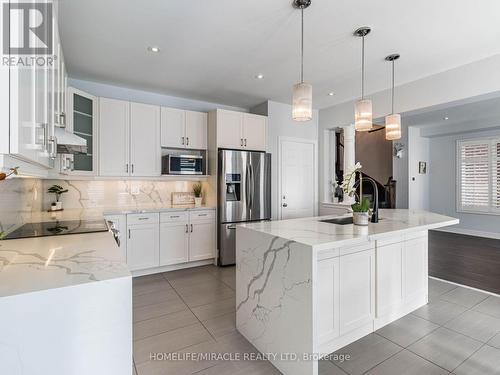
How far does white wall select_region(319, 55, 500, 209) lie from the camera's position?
2.95 m

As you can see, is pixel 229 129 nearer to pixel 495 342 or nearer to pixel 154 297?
pixel 154 297

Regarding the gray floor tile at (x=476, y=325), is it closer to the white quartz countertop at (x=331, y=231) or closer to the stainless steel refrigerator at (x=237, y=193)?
the white quartz countertop at (x=331, y=231)

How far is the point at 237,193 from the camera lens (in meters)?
4.13

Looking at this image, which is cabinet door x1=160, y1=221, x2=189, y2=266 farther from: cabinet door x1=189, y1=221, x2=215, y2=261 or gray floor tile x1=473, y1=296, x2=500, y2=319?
gray floor tile x1=473, y1=296, x2=500, y2=319

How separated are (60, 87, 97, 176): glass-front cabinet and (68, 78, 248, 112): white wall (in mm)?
428

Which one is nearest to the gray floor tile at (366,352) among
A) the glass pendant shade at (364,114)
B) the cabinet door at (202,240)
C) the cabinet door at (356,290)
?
the cabinet door at (356,290)

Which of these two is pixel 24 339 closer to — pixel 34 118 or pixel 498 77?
pixel 34 118

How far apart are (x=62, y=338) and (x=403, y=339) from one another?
242 centimetres

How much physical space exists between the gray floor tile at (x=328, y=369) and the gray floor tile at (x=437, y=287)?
5.82 feet

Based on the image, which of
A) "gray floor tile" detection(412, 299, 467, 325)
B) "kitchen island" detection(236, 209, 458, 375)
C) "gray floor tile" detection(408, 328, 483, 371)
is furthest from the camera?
"gray floor tile" detection(412, 299, 467, 325)

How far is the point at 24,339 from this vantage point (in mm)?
879

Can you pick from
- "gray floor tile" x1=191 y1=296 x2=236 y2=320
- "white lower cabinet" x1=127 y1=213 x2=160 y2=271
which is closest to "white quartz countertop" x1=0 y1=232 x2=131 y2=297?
"gray floor tile" x1=191 y1=296 x2=236 y2=320

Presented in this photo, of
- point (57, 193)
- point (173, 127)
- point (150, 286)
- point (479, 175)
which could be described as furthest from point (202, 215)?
A: point (479, 175)

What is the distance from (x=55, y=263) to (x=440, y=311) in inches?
130
